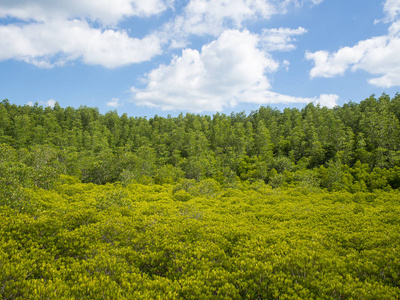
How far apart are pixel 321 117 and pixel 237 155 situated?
1705 inches

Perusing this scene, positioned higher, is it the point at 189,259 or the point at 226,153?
the point at 226,153

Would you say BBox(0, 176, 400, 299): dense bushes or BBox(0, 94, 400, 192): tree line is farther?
BBox(0, 94, 400, 192): tree line

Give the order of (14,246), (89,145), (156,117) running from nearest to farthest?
(14,246), (89,145), (156,117)

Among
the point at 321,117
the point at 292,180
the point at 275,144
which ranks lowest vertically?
the point at 292,180

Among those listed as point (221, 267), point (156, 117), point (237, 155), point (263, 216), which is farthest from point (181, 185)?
point (156, 117)

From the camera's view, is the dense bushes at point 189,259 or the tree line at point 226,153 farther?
the tree line at point 226,153

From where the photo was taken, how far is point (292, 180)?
56812 millimetres

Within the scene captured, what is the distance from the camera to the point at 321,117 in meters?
93.7

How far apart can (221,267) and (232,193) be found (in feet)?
84.5

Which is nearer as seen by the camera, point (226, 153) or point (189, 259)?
point (189, 259)

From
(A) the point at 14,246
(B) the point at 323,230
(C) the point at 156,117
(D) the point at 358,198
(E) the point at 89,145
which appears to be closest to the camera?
(A) the point at 14,246

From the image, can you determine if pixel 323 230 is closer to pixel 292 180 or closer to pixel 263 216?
pixel 263 216

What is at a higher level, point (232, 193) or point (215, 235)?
A: point (215, 235)

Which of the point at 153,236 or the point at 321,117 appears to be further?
the point at 321,117
